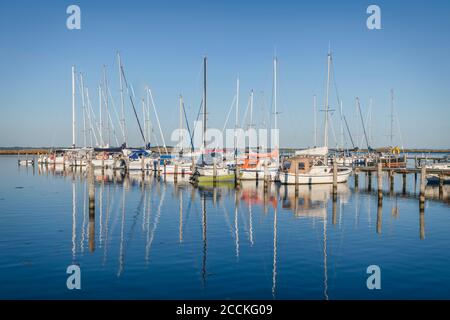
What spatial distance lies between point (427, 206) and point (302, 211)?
1014 cm

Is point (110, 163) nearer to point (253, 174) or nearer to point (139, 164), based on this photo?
point (139, 164)

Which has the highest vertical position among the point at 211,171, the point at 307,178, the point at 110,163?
the point at 211,171

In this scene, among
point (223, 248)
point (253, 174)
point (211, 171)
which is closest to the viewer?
point (223, 248)

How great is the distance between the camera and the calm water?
1586 centimetres

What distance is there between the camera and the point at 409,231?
26141 millimetres

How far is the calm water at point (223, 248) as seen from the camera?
52.0 feet

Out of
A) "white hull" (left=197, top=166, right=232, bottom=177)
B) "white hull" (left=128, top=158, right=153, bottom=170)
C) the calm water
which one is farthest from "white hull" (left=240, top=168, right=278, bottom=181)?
"white hull" (left=128, top=158, right=153, bottom=170)

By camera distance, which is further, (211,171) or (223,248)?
(211,171)

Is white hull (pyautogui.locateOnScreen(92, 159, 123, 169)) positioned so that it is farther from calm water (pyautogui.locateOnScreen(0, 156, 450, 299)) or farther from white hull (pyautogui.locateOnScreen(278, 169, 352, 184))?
calm water (pyautogui.locateOnScreen(0, 156, 450, 299))

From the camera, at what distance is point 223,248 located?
21656 millimetres

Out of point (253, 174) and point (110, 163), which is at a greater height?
point (110, 163)

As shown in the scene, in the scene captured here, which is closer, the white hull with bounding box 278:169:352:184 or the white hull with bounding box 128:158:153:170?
the white hull with bounding box 278:169:352:184

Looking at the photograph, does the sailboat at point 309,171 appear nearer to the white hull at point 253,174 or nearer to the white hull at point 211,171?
the white hull at point 253,174

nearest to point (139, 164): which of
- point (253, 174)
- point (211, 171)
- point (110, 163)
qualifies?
point (110, 163)
